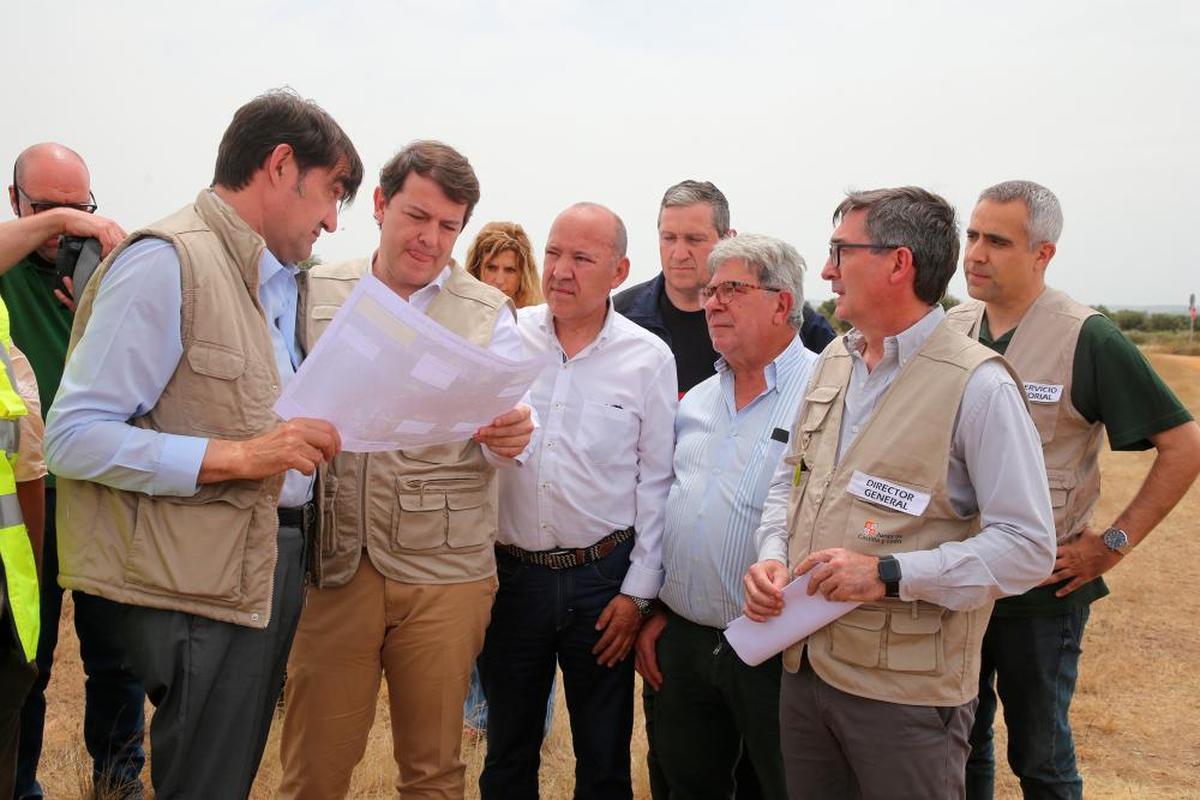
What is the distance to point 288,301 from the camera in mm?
2773

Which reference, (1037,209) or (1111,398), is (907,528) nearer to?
(1111,398)

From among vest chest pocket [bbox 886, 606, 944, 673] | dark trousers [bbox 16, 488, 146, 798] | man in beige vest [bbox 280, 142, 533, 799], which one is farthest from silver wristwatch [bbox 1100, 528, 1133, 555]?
dark trousers [bbox 16, 488, 146, 798]

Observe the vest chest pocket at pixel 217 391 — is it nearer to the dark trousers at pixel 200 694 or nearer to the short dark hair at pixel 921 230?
the dark trousers at pixel 200 694

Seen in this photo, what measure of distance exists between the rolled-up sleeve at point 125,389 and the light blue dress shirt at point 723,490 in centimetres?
173

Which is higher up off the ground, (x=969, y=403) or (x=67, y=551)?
(x=969, y=403)

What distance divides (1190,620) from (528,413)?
25.3ft

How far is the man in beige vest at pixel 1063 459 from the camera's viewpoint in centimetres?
341

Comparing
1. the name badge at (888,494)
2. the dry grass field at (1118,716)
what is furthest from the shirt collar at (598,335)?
the dry grass field at (1118,716)

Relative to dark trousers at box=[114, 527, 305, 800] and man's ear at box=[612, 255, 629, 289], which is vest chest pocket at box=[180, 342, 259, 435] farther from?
man's ear at box=[612, 255, 629, 289]

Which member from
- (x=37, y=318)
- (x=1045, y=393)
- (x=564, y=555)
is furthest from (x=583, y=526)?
(x=37, y=318)

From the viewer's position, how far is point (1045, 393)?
3445mm

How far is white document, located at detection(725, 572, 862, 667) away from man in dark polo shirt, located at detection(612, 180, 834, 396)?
1.72 metres

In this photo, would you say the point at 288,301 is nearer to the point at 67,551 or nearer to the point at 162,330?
the point at 162,330

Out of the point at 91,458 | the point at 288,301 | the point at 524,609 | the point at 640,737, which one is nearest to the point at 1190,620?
the point at 640,737
